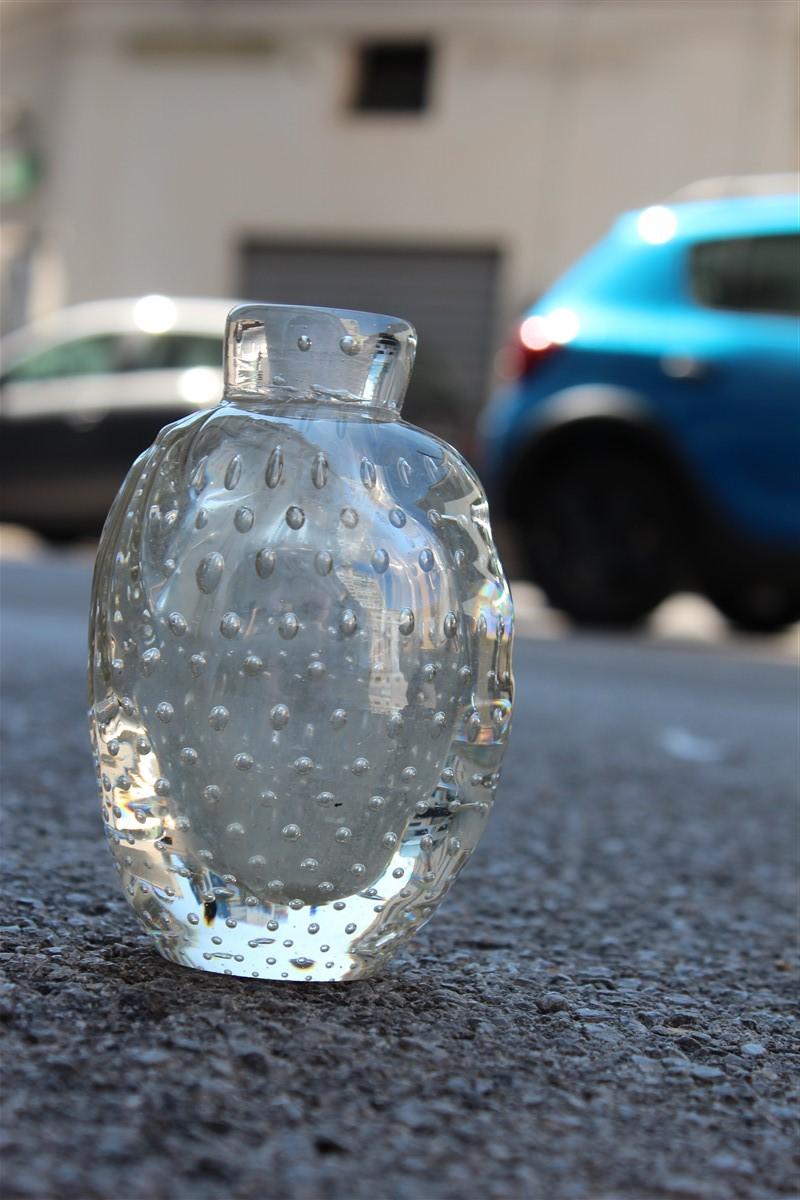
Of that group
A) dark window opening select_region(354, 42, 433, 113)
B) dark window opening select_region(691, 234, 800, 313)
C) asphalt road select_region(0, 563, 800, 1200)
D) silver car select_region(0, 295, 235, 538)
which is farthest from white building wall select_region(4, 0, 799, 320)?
asphalt road select_region(0, 563, 800, 1200)

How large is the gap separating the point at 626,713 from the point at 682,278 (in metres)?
2.27

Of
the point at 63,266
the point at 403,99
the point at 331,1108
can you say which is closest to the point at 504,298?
the point at 403,99

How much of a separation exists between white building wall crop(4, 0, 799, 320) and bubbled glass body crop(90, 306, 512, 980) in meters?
13.5

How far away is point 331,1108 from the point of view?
1350 mm

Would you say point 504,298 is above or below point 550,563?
above

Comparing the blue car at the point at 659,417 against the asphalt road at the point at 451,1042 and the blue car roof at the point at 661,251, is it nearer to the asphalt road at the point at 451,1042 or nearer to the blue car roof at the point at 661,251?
the blue car roof at the point at 661,251

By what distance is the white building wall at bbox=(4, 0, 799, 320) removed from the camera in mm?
14422

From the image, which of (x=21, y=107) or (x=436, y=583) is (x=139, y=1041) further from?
(x=21, y=107)

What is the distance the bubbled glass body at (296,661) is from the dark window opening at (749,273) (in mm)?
4672

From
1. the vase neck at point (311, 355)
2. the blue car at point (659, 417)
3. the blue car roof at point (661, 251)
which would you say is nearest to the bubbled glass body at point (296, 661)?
the vase neck at point (311, 355)

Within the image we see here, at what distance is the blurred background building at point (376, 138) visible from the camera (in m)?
14.5

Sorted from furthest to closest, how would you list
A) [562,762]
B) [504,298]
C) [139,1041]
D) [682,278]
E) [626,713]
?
[504,298] < [682,278] < [626,713] < [562,762] < [139,1041]

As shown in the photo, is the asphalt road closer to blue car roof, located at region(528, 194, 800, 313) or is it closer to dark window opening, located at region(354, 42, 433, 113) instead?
blue car roof, located at region(528, 194, 800, 313)

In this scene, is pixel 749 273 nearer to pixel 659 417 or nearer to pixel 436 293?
pixel 659 417
